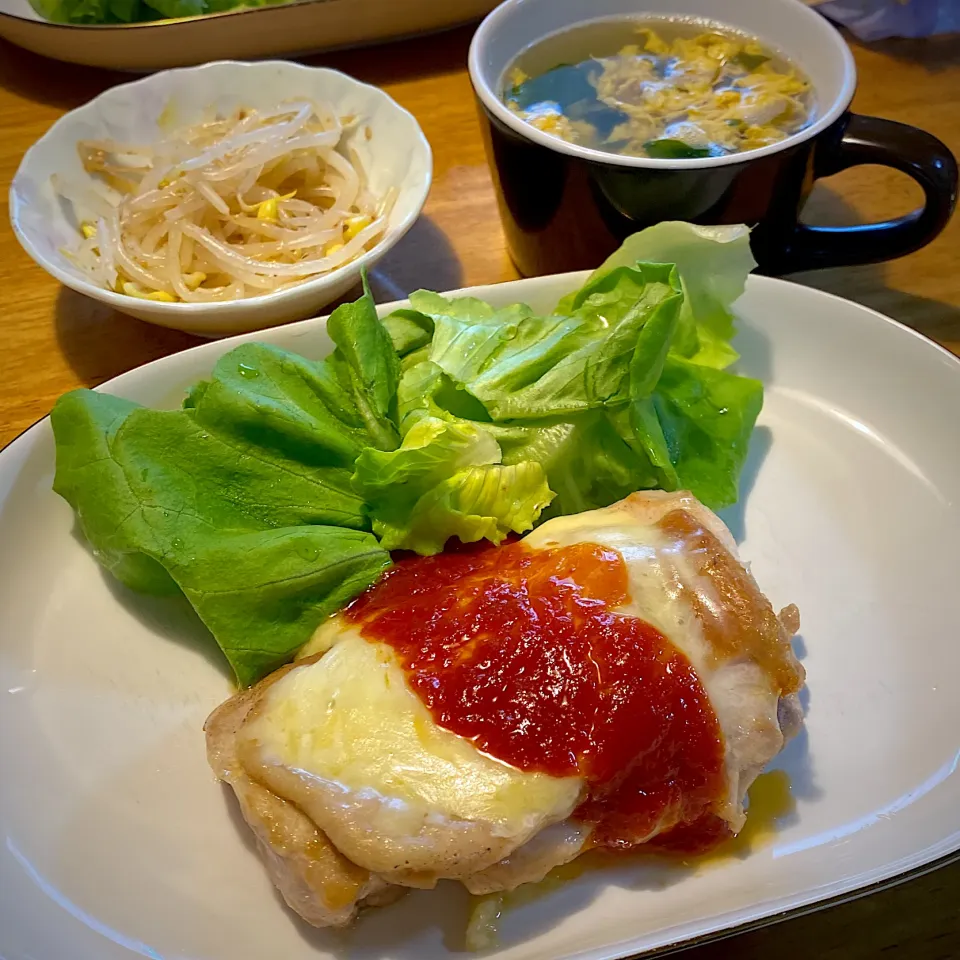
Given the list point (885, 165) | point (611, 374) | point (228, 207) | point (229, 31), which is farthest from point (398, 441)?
point (229, 31)

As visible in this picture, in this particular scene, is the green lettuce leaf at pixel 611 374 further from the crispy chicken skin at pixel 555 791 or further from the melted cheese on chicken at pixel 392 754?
the melted cheese on chicken at pixel 392 754

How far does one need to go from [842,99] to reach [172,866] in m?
2.02

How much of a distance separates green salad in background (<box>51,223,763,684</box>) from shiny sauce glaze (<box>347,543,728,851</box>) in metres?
0.22

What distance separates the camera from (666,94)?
2.29 metres

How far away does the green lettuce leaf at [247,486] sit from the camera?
Result: 1.46m

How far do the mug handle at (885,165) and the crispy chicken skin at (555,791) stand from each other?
0.87 meters

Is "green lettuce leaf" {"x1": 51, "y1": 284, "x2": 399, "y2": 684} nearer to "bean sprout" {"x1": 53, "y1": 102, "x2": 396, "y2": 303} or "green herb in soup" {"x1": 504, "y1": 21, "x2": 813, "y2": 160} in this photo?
"bean sprout" {"x1": 53, "y1": 102, "x2": 396, "y2": 303}

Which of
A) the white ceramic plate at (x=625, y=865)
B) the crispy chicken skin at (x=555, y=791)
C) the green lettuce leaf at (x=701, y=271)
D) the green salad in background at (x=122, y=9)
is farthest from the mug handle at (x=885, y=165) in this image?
the green salad in background at (x=122, y=9)

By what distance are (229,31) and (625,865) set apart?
2760mm

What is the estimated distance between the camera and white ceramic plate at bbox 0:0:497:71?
2.77 meters

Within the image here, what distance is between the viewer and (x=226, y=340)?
1837mm

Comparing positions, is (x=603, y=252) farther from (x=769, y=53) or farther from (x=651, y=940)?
(x=651, y=940)

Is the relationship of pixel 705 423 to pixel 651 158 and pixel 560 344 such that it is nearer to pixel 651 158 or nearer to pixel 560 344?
pixel 560 344

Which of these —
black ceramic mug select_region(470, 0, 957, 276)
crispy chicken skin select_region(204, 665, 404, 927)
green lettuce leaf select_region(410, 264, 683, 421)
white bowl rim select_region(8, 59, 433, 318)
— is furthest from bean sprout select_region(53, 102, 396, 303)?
crispy chicken skin select_region(204, 665, 404, 927)
